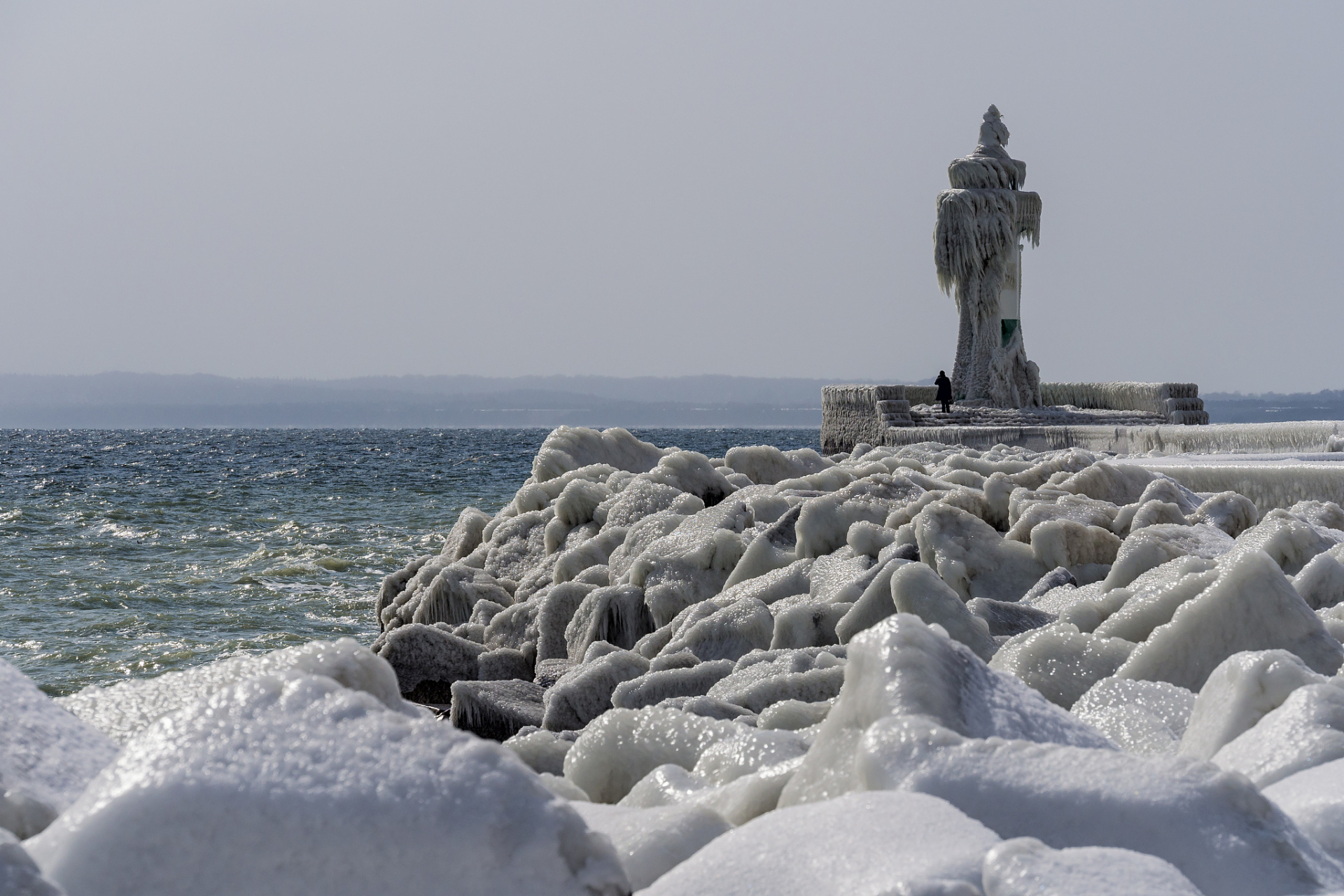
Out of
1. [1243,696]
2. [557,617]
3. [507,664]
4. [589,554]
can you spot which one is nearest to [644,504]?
[589,554]

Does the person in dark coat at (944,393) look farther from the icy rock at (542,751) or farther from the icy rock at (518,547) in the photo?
the icy rock at (542,751)

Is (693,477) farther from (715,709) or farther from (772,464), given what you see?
(715,709)

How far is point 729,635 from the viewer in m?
4.21

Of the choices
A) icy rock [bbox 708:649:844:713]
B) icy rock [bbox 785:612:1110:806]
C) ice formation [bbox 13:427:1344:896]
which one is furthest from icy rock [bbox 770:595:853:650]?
icy rock [bbox 785:612:1110:806]

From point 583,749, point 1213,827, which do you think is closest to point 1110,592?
point 583,749

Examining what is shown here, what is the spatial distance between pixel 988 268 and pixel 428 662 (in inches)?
612

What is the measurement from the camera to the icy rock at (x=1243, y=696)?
1.96 metres

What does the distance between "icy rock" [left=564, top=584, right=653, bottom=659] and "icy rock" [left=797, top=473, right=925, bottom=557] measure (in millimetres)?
774

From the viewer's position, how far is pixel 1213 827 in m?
1.39

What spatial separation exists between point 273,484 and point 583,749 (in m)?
25.5

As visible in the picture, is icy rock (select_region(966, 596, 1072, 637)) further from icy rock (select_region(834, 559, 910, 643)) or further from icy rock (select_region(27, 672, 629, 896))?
icy rock (select_region(27, 672, 629, 896))

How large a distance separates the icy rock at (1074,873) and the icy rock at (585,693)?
2767 mm

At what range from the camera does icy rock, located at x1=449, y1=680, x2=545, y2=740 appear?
4250 mm

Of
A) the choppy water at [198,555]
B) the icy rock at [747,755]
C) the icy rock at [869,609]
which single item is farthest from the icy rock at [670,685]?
the choppy water at [198,555]
